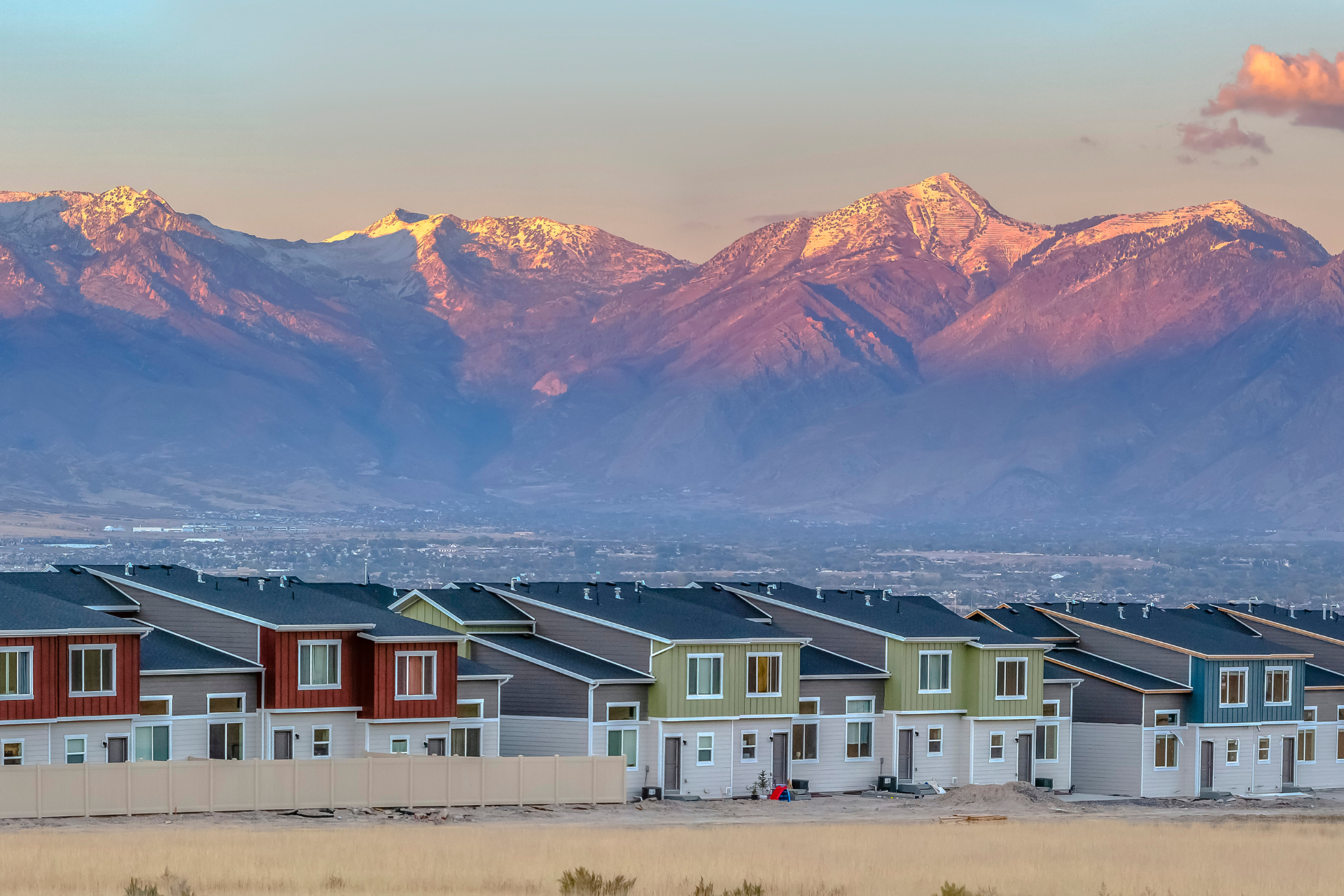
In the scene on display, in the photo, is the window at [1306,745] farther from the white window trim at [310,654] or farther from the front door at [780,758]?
the white window trim at [310,654]

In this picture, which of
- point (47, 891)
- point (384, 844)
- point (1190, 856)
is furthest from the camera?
point (1190, 856)

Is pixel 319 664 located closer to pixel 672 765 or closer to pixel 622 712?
pixel 622 712

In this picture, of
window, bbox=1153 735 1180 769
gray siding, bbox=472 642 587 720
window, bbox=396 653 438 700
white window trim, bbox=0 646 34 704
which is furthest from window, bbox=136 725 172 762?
window, bbox=1153 735 1180 769

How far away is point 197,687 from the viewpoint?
6500cm

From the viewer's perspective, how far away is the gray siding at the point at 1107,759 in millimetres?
81562

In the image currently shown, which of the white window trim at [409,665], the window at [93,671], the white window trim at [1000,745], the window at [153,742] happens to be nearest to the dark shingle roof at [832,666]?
the white window trim at [1000,745]

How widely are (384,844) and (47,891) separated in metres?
10.5

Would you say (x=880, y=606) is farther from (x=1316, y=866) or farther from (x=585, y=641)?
(x=1316, y=866)

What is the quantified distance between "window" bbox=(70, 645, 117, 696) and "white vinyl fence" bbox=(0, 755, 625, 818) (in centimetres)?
455

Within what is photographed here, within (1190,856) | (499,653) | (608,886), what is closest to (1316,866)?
(1190,856)

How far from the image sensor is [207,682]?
6525cm

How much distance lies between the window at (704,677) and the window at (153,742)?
1604cm

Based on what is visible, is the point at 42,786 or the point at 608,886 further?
the point at 42,786

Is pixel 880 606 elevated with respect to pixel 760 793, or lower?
elevated
